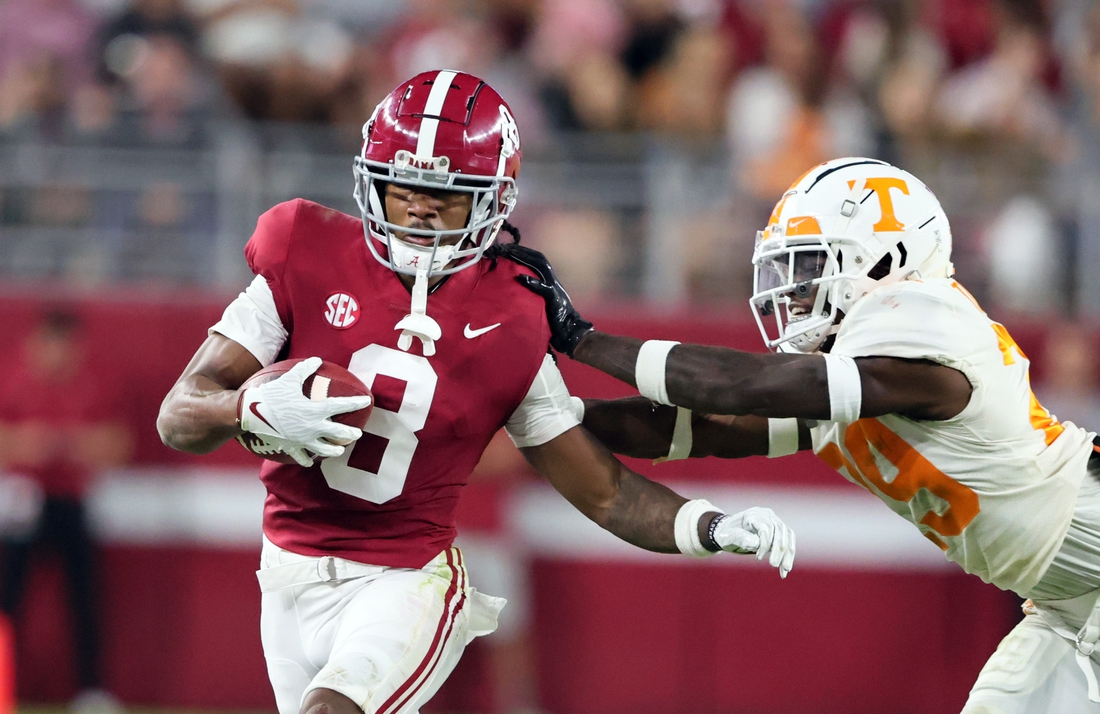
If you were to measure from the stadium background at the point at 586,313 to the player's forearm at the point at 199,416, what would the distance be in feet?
12.4

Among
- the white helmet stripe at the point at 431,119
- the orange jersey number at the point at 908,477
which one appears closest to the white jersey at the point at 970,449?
the orange jersey number at the point at 908,477

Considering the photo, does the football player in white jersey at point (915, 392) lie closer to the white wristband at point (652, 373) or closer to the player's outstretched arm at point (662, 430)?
the white wristband at point (652, 373)

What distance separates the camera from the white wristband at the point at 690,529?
3.35 meters

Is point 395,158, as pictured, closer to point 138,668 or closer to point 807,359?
point 807,359

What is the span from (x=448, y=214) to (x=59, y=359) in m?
4.35

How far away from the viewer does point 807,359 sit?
10.6 feet

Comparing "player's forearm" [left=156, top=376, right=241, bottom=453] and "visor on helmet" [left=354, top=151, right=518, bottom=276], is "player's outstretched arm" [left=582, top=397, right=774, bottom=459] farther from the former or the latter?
"player's forearm" [left=156, top=376, right=241, bottom=453]

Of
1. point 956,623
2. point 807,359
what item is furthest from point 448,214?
point 956,623

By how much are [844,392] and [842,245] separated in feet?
1.38

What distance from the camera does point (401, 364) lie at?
→ 3295 millimetres

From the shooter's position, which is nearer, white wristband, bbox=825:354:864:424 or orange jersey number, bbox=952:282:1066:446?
white wristband, bbox=825:354:864:424

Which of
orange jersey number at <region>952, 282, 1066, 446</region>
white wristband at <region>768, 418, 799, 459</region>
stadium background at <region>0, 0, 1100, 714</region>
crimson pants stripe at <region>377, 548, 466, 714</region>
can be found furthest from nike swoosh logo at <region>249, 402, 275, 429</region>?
stadium background at <region>0, 0, 1100, 714</region>

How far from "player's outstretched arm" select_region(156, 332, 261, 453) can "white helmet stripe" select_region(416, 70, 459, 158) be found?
634 millimetres

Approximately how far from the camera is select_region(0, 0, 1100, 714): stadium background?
6980 mm
